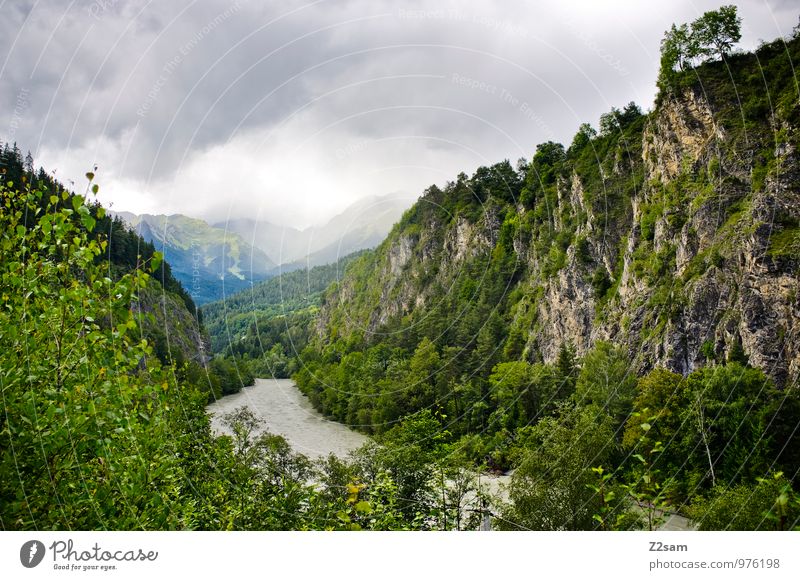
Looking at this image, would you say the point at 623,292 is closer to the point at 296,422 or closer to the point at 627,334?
the point at 627,334

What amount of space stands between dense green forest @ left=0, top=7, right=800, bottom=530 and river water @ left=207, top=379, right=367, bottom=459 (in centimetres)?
152

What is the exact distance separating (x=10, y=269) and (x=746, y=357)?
3174cm

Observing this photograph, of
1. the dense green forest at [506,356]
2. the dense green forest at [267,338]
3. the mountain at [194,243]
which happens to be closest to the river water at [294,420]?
the dense green forest at [506,356]

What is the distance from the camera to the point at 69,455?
3705 millimetres

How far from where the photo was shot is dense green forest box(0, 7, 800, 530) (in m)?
3.64

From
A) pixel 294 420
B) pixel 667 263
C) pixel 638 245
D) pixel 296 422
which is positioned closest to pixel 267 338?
pixel 294 420

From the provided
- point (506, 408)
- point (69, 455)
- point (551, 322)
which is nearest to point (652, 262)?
point (551, 322)

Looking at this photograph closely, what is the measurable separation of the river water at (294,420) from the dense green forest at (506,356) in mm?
1519

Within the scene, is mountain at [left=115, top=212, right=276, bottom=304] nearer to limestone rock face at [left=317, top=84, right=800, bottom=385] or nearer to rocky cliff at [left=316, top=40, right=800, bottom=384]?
rocky cliff at [left=316, top=40, right=800, bottom=384]

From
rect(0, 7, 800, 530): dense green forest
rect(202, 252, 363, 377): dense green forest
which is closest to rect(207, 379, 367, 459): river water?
rect(0, 7, 800, 530): dense green forest

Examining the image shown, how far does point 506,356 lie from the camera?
1763 inches

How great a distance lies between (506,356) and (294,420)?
21.1 meters

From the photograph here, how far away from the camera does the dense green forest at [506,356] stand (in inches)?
143

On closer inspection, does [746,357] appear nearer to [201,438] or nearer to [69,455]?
[201,438]
